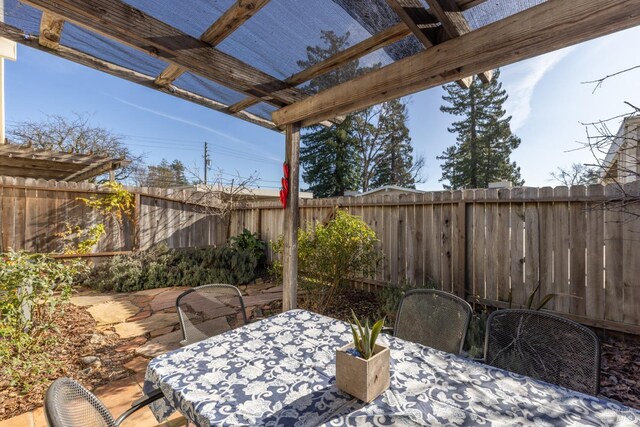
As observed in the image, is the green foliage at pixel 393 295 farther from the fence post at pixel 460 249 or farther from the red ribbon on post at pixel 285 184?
the red ribbon on post at pixel 285 184

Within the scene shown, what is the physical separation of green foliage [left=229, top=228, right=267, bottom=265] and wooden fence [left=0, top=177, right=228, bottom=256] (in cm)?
103

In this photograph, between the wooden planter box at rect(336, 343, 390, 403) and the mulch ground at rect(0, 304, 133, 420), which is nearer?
the wooden planter box at rect(336, 343, 390, 403)

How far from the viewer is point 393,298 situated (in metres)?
3.54

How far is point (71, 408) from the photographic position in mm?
839

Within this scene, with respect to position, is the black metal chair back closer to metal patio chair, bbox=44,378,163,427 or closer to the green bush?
metal patio chair, bbox=44,378,163,427

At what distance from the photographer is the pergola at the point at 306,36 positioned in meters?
1.49

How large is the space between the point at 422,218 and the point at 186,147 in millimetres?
22857

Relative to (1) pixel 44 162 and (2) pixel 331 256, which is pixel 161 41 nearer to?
(2) pixel 331 256

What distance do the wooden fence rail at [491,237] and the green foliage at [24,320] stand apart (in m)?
2.98

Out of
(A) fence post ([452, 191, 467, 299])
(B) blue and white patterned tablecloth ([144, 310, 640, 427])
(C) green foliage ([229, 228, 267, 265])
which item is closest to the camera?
(B) blue and white patterned tablecloth ([144, 310, 640, 427])

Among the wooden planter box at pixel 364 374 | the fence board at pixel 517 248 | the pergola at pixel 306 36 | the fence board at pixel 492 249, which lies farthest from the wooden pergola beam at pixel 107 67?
the fence board at pixel 517 248

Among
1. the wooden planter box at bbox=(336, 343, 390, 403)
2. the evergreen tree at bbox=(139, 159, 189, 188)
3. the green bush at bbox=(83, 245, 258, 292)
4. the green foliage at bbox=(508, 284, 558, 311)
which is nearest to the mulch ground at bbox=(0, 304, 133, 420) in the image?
the green bush at bbox=(83, 245, 258, 292)

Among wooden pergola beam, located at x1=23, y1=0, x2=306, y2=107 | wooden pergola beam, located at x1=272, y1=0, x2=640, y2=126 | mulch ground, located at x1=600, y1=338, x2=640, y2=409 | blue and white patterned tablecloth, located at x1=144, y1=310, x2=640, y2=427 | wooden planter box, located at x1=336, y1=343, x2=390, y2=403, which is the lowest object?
mulch ground, located at x1=600, y1=338, x2=640, y2=409

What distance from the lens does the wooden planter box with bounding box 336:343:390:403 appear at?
1.01 metres
